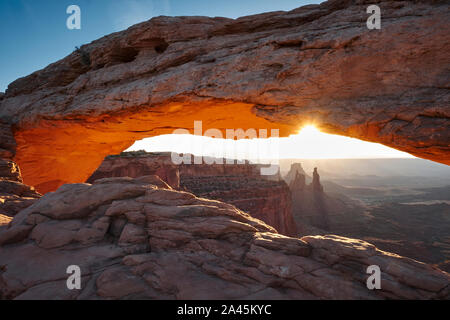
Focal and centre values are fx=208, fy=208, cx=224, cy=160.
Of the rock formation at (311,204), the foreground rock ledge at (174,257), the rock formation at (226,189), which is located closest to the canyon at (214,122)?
the foreground rock ledge at (174,257)

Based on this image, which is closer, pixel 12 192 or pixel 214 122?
pixel 12 192

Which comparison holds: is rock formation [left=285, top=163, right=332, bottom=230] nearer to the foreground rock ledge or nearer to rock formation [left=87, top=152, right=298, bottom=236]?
rock formation [left=87, top=152, right=298, bottom=236]

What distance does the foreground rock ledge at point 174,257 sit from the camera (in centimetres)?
343

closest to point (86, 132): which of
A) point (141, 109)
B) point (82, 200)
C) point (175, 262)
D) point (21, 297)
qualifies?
point (141, 109)

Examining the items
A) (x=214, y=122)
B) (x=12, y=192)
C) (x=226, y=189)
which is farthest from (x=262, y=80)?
(x=226, y=189)

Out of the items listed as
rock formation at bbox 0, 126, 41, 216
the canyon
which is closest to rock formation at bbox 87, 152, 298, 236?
rock formation at bbox 0, 126, 41, 216

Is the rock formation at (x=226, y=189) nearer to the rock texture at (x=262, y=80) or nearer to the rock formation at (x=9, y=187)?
the rock formation at (x=9, y=187)

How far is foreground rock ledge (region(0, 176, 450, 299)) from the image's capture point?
343cm

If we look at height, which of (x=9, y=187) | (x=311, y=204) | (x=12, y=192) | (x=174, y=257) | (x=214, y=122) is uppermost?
(x=214, y=122)

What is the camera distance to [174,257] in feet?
13.7

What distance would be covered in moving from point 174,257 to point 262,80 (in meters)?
5.89

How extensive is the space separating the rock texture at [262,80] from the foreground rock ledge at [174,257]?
3.73 metres

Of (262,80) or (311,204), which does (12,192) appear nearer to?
(262,80)
